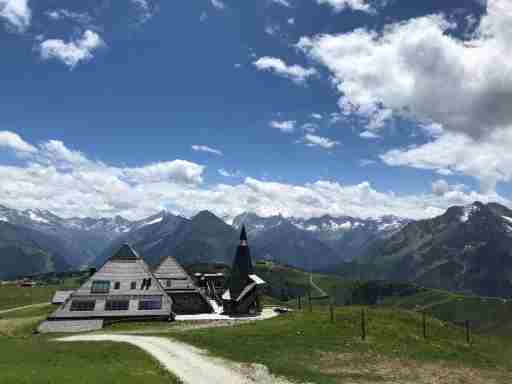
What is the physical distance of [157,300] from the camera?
70.4 meters

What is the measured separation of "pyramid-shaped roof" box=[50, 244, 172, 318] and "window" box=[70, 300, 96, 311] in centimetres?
43

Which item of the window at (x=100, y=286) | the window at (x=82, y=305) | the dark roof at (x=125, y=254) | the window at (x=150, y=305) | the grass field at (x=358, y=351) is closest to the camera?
the grass field at (x=358, y=351)

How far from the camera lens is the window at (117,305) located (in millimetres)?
68550

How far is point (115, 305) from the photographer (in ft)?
226

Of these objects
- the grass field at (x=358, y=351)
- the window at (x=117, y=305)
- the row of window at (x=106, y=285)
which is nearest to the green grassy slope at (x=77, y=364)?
the grass field at (x=358, y=351)

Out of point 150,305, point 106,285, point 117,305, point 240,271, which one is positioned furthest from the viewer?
point 240,271

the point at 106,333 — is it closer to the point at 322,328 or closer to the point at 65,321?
the point at 65,321

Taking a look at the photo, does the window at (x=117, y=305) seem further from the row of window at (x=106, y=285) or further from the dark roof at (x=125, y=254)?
the dark roof at (x=125, y=254)

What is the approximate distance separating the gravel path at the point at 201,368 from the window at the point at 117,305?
28.4 metres

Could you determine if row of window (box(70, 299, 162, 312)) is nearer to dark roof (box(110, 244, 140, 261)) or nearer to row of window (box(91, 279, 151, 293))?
row of window (box(91, 279, 151, 293))

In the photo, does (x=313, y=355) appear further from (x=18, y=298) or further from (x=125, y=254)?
(x=18, y=298)

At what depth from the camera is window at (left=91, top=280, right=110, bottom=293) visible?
70.8 m

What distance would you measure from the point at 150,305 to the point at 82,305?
38.0 ft

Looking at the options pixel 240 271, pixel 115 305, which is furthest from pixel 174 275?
pixel 115 305
